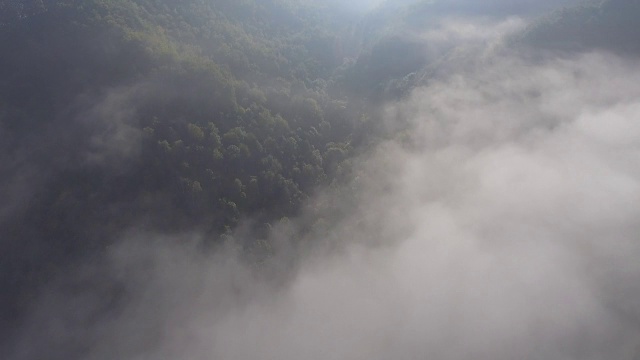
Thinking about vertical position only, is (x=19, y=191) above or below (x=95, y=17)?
below

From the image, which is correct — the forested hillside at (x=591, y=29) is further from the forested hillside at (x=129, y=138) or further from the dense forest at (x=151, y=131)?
the forested hillside at (x=129, y=138)

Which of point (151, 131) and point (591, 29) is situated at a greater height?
point (591, 29)

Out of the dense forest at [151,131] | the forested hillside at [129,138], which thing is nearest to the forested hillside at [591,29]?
the dense forest at [151,131]

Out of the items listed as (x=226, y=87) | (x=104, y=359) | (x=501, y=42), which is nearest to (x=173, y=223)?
(x=104, y=359)

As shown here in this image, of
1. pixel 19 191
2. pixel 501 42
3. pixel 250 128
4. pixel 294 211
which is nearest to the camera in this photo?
pixel 19 191

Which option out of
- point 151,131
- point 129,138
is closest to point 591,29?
point 151,131

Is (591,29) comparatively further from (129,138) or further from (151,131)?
(129,138)

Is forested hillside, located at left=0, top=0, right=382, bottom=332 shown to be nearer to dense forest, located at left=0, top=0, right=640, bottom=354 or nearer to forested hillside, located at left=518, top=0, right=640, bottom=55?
dense forest, located at left=0, top=0, right=640, bottom=354

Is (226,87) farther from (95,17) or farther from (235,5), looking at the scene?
(235,5)

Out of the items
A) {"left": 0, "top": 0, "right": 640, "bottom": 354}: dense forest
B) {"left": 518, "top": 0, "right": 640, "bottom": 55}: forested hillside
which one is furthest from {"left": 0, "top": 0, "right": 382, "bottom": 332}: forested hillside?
{"left": 518, "top": 0, "right": 640, "bottom": 55}: forested hillside
